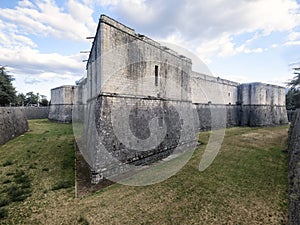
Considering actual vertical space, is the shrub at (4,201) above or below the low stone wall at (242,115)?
below

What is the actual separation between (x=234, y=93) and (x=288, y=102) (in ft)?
57.0

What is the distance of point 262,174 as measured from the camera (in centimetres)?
861

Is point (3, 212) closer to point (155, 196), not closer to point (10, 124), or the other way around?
point (155, 196)

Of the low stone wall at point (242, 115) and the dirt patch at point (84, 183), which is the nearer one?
the dirt patch at point (84, 183)

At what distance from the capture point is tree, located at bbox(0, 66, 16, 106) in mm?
25034

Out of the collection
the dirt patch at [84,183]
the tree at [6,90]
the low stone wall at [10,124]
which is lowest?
the dirt patch at [84,183]

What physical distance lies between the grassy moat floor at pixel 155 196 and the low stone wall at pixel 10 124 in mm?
3751

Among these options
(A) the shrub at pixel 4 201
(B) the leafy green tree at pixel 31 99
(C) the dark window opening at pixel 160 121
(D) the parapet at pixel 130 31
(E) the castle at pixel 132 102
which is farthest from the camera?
(B) the leafy green tree at pixel 31 99

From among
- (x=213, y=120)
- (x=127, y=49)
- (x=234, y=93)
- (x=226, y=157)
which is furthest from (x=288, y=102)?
(x=127, y=49)

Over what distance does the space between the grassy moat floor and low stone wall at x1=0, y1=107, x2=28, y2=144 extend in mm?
3751

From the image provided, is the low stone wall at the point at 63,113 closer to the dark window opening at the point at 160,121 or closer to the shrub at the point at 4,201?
the dark window opening at the point at 160,121

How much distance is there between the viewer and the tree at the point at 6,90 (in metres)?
25.0

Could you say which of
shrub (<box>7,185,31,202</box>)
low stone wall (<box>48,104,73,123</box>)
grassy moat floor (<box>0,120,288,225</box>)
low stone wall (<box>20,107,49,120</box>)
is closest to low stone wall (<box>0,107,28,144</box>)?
grassy moat floor (<box>0,120,288,225</box>)

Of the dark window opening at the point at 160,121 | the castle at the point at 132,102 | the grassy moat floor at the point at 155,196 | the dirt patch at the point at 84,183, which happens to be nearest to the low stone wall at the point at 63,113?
the castle at the point at 132,102
